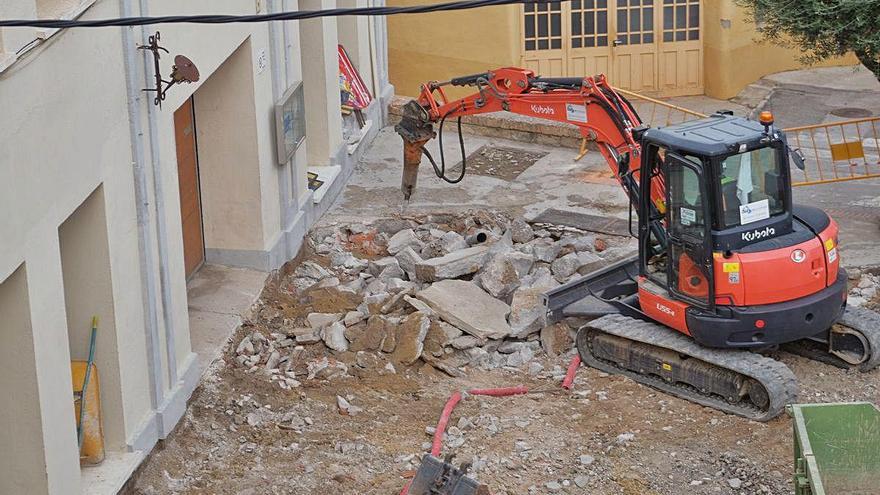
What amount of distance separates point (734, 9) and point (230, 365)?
1331cm

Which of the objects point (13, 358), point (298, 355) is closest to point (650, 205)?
point (298, 355)

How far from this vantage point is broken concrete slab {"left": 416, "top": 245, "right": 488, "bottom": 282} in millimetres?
14758

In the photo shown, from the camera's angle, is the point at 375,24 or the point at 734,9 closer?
the point at 375,24

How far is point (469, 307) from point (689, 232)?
9.29 feet

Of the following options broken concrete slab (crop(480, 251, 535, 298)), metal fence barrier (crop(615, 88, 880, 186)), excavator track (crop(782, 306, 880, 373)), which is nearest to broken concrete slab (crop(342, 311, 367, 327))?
broken concrete slab (crop(480, 251, 535, 298))

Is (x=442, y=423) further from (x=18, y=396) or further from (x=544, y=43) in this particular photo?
(x=544, y=43)

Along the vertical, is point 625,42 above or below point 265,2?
below

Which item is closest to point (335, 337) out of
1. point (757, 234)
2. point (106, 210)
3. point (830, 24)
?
point (106, 210)

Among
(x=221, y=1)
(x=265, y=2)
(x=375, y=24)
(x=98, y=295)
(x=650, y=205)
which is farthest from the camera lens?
(x=375, y=24)

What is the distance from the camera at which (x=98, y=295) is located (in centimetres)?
1055

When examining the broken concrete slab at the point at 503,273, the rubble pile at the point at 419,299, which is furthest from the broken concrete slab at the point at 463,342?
the broken concrete slab at the point at 503,273

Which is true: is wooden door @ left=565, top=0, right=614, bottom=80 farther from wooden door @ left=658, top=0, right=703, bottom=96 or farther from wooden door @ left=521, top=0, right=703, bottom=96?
wooden door @ left=658, top=0, right=703, bottom=96

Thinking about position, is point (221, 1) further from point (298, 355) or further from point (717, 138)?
point (717, 138)

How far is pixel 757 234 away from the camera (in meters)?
12.0
